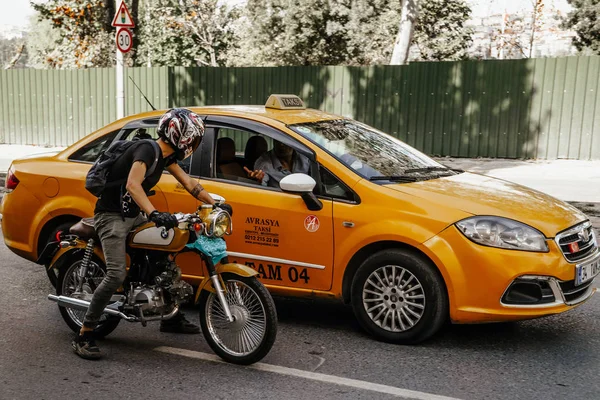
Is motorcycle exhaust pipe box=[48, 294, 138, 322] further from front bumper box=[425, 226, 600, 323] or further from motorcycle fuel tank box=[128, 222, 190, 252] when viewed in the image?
front bumper box=[425, 226, 600, 323]

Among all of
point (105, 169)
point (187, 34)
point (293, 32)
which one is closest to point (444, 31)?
point (293, 32)

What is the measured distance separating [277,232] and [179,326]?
3.35ft

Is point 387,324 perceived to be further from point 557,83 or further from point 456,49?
point 456,49

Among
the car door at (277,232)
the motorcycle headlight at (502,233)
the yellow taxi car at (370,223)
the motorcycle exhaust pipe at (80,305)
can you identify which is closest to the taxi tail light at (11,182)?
the yellow taxi car at (370,223)

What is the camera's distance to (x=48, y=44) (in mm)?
57312

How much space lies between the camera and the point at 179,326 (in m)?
5.73

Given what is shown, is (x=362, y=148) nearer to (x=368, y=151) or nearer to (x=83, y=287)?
(x=368, y=151)

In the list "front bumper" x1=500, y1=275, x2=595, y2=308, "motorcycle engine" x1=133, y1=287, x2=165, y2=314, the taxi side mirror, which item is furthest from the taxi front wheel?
"motorcycle engine" x1=133, y1=287, x2=165, y2=314

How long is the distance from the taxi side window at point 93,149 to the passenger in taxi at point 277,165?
123 centimetres

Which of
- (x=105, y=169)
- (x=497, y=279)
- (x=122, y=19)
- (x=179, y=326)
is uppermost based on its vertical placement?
(x=122, y=19)

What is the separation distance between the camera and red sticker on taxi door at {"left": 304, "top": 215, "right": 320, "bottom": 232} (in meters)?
5.52

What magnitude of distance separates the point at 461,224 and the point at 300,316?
1685 mm

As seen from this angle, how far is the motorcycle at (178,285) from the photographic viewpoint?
16.0ft

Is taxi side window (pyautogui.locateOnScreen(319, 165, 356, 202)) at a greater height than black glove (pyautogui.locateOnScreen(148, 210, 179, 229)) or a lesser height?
greater
